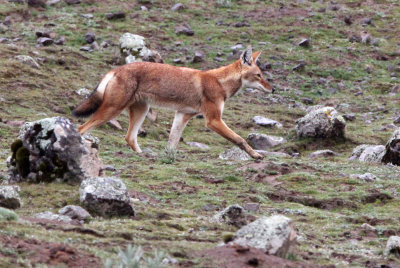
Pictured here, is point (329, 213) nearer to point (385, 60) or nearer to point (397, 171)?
point (397, 171)

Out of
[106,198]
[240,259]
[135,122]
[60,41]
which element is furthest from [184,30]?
[240,259]

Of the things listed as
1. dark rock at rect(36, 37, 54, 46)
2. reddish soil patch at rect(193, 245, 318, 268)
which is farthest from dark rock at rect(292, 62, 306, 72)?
reddish soil patch at rect(193, 245, 318, 268)

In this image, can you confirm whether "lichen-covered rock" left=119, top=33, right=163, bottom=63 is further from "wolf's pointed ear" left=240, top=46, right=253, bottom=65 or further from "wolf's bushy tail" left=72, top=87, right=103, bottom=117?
"wolf's bushy tail" left=72, top=87, right=103, bottom=117

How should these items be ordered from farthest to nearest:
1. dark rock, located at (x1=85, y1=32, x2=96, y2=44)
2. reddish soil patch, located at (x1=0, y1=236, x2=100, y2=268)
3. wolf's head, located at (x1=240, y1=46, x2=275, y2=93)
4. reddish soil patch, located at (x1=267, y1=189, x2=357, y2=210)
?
dark rock, located at (x1=85, y1=32, x2=96, y2=44)
wolf's head, located at (x1=240, y1=46, x2=275, y2=93)
reddish soil patch, located at (x1=267, y1=189, x2=357, y2=210)
reddish soil patch, located at (x1=0, y1=236, x2=100, y2=268)

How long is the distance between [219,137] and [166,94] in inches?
151

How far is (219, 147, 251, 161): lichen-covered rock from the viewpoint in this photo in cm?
1374

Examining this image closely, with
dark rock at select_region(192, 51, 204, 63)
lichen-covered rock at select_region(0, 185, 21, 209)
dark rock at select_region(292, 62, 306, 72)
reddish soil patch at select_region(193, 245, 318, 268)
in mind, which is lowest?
dark rock at select_region(292, 62, 306, 72)

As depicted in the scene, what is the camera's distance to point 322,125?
16.6 m

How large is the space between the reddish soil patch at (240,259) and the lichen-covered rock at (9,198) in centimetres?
252

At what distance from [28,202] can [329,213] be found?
13.3 feet

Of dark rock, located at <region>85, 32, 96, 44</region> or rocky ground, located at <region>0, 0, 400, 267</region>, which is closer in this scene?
rocky ground, located at <region>0, 0, 400, 267</region>

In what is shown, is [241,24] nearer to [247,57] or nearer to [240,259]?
[247,57]

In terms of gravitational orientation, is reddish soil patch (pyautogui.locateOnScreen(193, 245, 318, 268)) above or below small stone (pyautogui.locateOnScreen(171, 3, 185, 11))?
above

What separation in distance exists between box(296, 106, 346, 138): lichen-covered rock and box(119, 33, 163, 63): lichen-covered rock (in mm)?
5627
